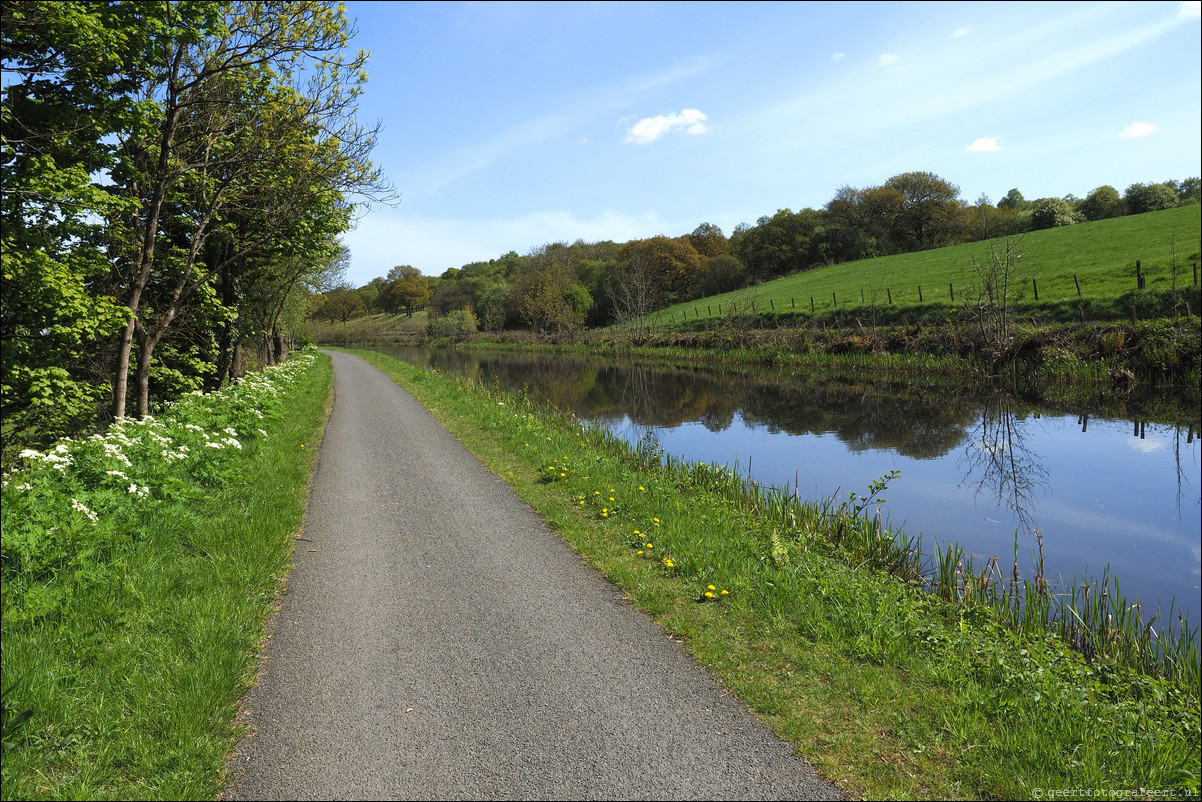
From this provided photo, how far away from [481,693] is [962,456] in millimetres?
12921

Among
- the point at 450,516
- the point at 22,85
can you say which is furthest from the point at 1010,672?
the point at 22,85

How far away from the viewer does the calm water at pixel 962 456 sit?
8.28 meters

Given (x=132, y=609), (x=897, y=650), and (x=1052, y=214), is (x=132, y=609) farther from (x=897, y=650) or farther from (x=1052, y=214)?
(x=1052, y=214)

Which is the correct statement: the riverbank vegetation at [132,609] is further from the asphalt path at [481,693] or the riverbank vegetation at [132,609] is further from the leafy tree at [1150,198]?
the leafy tree at [1150,198]

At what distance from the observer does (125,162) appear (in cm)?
1183

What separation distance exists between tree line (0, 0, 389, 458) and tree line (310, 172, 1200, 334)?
135 feet

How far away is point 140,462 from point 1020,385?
26.1 m

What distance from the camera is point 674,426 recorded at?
60.7 feet

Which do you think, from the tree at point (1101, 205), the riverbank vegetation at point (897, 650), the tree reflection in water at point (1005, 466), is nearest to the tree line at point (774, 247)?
the tree at point (1101, 205)

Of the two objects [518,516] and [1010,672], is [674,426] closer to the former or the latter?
[518,516]

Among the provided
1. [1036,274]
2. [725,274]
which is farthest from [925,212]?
[1036,274]

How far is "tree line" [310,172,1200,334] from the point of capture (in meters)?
56.2

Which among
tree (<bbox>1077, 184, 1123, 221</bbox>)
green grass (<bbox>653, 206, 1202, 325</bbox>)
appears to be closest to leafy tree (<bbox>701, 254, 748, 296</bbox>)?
green grass (<bbox>653, 206, 1202, 325</bbox>)

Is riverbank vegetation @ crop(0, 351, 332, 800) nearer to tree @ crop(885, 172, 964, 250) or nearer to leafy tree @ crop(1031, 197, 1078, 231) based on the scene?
leafy tree @ crop(1031, 197, 1078, 231)
